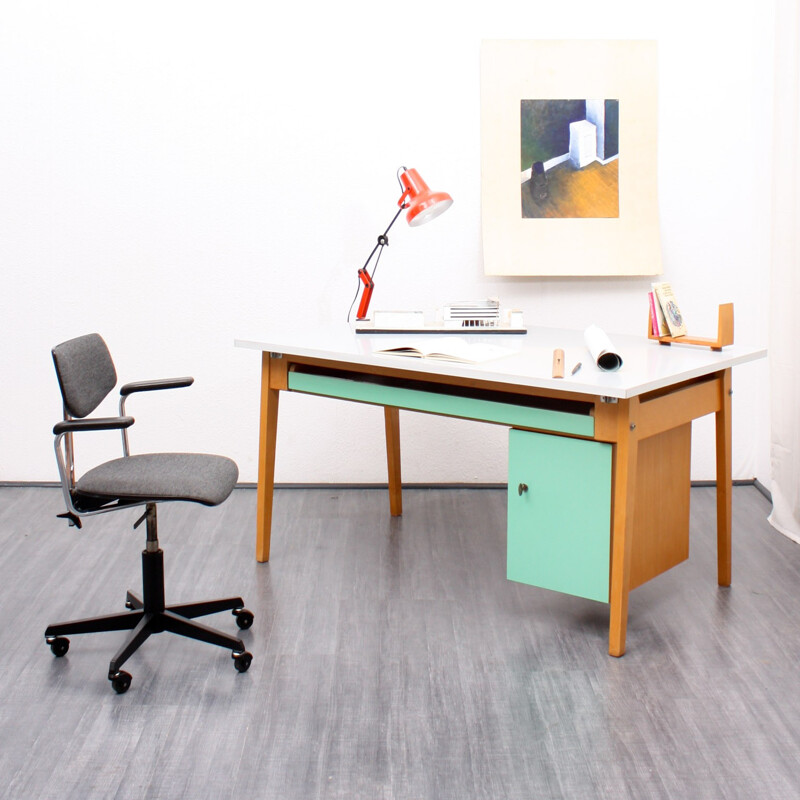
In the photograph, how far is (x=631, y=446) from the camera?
7.95ft

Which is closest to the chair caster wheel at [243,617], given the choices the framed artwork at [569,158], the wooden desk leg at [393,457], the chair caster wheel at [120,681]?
the chair caster wheel at [120,681]

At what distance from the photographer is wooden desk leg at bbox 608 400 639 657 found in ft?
7.90

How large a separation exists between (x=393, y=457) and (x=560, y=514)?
45.0 inches

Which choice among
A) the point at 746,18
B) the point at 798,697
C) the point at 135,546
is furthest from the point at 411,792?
the point at 746,18

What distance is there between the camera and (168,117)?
382cm

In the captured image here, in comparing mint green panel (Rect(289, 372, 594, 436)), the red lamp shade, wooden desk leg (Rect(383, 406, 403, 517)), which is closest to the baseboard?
wooden desk leg (Rect(383, 406, 403, 517))

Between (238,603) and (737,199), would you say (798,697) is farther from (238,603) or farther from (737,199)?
(737,199)

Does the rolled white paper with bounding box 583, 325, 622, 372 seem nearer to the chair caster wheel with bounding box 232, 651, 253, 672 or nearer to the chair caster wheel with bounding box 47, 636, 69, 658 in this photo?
the chair caster wheel with bounding box 232, 651, 253, 672

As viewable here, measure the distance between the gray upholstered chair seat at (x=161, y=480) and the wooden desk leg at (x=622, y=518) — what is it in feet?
3.15

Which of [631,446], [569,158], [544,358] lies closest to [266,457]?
[544,358]

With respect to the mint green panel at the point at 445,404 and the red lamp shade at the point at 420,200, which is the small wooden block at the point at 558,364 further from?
the red lamp shade at the point at 420,200

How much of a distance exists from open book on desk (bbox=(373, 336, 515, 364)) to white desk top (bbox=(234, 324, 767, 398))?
0.02m

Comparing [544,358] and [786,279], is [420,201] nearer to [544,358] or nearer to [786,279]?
[544,358]

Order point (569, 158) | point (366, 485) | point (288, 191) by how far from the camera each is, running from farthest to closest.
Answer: point (366, 485), point (288, 191), point (569, 158)
